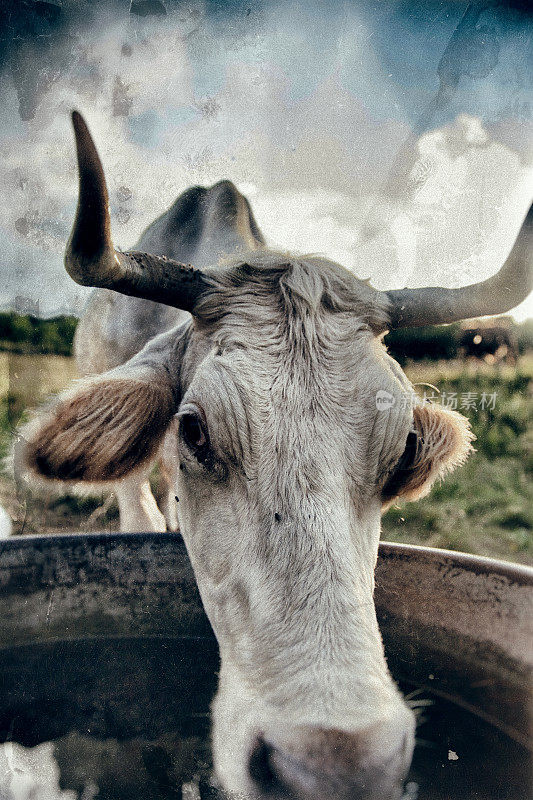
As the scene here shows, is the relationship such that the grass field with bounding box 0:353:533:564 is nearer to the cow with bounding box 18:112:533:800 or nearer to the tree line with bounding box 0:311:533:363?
the tree line with bounding box 0:311:533:363

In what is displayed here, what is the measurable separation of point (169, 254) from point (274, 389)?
247cm

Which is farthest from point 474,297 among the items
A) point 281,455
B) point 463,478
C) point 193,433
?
point 463,478

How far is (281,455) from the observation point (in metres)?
1.61

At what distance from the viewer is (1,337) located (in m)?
2.65

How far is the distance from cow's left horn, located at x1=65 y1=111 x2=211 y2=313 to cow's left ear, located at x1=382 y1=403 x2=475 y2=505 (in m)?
0.96

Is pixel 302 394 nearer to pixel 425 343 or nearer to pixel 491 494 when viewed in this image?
pixel 425 343

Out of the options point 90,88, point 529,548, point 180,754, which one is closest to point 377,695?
point 180,754

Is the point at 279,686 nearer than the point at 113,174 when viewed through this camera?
Yes

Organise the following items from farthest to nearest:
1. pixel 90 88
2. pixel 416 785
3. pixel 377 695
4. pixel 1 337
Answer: pixel 1 337 < pixel 90 88 < pixel 416 785 < pixel 377 695

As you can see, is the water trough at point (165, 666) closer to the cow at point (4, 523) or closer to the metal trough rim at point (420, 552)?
the metal trough rim at point (420, 552)

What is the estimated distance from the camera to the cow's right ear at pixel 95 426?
7.00ft

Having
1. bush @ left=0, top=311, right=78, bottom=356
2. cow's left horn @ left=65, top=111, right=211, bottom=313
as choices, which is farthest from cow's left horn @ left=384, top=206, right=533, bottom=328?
bush @ left=0, top=311, right=78, bottom=356

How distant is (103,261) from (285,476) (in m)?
0.76

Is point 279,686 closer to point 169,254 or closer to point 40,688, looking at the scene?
point 40,688
